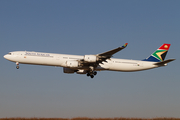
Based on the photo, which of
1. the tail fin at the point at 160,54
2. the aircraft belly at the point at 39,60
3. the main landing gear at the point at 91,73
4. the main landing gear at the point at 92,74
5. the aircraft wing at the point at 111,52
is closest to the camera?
the aircraft wing at the point at 111,52

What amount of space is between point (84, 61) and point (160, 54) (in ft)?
60.5

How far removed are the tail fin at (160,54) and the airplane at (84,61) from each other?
267cm

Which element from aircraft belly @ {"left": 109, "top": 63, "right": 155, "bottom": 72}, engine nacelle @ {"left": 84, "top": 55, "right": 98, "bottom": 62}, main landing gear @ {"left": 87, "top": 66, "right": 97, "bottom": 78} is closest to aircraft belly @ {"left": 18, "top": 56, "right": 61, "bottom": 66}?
engine nacelle @ {"left": 84, "top": 55, "right": 98, "bottom": 62}

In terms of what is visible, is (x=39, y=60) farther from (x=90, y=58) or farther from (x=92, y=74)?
(x=92, y=74)

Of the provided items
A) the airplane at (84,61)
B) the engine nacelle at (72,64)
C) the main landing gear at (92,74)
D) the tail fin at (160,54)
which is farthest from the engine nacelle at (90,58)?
the tail fin at (160,54)

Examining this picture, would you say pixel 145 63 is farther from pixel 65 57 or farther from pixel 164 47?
pixel 65 57

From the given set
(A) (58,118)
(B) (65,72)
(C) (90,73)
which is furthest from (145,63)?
(A) (58,118)

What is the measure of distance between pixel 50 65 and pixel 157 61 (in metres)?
21.5

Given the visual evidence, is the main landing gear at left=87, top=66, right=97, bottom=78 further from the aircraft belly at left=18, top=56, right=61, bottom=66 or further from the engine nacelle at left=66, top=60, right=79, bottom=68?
the aircraft belly at left=18, top=56, right=61, bottom=66

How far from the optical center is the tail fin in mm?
48031

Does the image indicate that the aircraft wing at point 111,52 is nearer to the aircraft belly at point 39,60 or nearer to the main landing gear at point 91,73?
the main landing gear at point 91,73

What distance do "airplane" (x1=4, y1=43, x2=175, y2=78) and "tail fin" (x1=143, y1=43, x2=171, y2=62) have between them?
2.67m

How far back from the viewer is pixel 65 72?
1757 inches

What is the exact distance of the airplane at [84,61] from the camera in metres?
39.4
